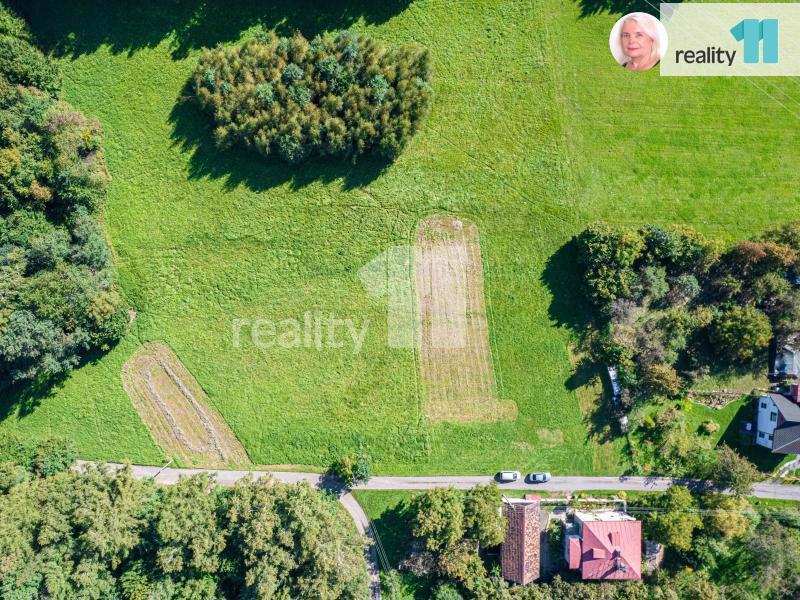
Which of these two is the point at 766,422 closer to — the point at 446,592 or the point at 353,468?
the point at 446,592

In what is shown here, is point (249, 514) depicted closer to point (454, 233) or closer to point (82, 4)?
point (454, 233)

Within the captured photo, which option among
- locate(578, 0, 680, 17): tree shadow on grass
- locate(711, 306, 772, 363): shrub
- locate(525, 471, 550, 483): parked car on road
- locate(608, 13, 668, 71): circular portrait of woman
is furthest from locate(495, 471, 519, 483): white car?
locate(578, 0, 680, 17): tree shadow on grass

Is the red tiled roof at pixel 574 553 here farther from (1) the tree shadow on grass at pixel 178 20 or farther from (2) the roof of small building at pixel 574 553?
(1) the tree shadow on grass at pixel 178 20

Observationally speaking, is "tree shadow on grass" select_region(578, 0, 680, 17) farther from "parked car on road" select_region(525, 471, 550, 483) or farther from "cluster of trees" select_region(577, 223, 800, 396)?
"parked car on road" select_region(525, 471, 550, 483)

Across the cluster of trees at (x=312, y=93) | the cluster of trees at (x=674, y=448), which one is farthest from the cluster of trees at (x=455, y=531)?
the cluster of trees at (x=312, y=93)

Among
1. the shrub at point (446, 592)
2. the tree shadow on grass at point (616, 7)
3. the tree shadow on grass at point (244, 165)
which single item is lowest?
the shrub at point (446, 592)

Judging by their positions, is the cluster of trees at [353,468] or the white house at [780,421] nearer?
the white house at [780,421]
